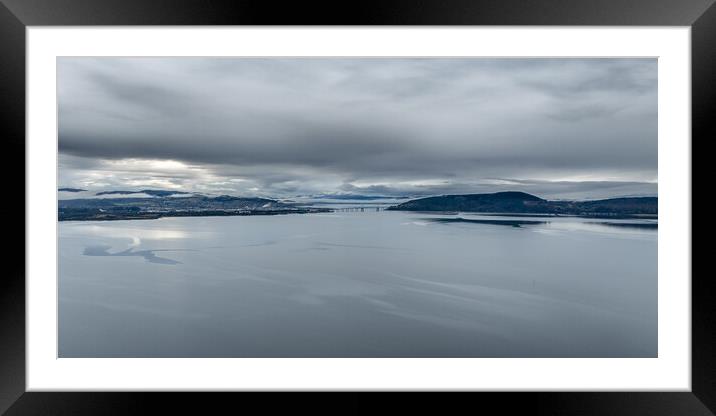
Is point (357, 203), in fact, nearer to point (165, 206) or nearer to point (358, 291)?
point (358, 291)

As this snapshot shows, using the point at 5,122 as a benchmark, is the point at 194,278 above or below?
below

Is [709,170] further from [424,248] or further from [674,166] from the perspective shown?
[424,248]

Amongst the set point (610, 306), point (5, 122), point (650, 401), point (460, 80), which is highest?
point (460, 80)

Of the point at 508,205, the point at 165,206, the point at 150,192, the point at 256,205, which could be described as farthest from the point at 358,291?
the point at 508,205

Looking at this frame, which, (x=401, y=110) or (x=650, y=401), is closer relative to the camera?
(x=650, y=401)

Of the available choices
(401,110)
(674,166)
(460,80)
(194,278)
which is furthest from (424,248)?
(674,166)

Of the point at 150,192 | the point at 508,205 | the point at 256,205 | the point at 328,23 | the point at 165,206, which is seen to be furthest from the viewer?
the point at 508,205

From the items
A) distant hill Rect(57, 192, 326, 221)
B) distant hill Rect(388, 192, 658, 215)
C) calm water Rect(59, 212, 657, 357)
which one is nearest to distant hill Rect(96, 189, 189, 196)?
distant hill Rect(57, 192, 326, 221)
